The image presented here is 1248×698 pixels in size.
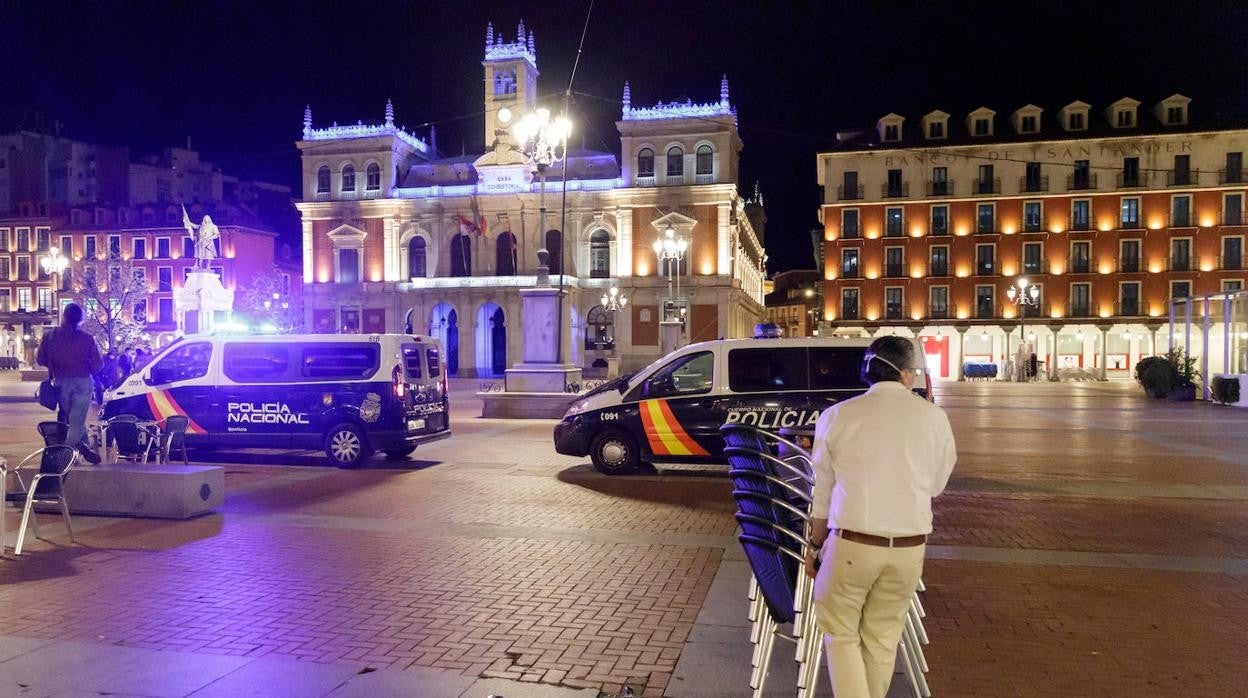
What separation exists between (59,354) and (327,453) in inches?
148

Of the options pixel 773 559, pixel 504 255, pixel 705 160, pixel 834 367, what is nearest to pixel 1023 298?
pixel 705 160

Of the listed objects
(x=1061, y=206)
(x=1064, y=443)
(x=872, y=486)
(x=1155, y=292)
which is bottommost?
(x=1064, y=443)

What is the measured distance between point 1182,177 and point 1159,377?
113ft

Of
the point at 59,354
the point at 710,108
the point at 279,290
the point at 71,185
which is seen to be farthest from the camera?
the point at 71,185

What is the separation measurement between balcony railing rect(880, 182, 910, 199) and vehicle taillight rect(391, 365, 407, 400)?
52111mm

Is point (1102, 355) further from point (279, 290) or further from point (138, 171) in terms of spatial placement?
point (138, 171)

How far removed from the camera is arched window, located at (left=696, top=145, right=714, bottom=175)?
54.0 meters

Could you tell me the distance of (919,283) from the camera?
2299 inches

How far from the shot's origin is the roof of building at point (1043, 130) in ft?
180

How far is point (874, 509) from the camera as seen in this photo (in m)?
3.24

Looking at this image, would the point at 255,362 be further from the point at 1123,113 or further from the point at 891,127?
the point at 1123,113

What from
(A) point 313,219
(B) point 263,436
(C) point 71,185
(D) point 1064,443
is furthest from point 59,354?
(C) point 71,185

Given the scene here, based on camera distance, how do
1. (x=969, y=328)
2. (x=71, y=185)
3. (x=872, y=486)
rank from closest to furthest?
(x=872, y=486) → (x=969, y=328) → (x=71, y=185)

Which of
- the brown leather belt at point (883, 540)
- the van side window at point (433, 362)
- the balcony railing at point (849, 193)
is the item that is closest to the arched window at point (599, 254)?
the balcony railing at point (849, 193)
